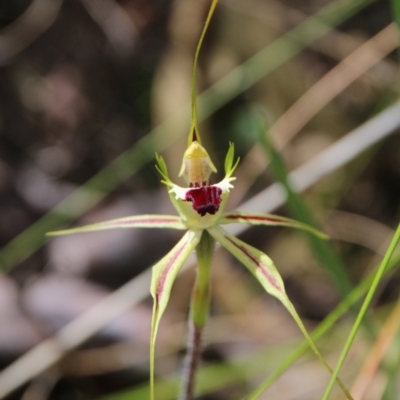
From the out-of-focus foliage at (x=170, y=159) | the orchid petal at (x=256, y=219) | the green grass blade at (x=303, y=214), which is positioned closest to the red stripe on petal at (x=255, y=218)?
the orchid petal at (x=256, y=219)

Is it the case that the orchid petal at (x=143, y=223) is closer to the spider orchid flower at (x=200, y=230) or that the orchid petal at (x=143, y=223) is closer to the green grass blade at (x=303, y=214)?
the spider orchid flower at (x=200, y=230)

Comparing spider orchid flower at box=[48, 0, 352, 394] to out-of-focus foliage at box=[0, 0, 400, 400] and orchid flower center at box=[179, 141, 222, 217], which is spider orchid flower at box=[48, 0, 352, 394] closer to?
orchid flower center at box=[179, 141, 222, 217]

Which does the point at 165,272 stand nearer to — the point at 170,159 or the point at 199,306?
the point at 199,306

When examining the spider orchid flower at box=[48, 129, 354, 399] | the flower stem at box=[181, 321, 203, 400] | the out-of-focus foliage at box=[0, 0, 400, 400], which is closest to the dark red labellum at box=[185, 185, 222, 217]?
the spider orchid flower at box=[48, 129, 354, 399]

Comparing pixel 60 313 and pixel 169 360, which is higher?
pixel 60 313

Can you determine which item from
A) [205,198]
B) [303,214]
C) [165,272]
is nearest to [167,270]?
[165,272]

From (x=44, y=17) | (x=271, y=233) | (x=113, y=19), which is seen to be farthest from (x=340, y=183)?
(x=44, y=17)

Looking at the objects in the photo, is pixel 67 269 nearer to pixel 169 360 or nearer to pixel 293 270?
pixel 169 360
